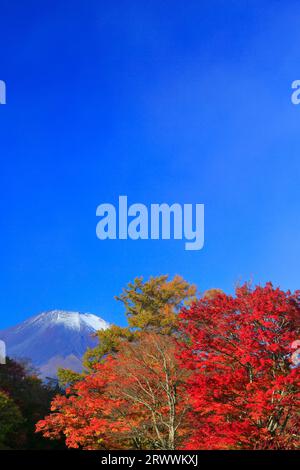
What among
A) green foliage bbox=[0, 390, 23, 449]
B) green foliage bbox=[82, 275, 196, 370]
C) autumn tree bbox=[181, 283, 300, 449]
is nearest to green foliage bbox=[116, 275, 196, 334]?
green foliage bbox=[82, 275, 196, 370]

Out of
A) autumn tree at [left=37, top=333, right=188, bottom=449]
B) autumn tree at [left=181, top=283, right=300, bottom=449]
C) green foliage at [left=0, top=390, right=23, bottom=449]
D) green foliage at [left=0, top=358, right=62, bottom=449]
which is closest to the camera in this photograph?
autumn tree at [left=181, top=283, right=300, bottom=449]

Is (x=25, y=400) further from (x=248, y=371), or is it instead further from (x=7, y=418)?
(x=248, y=371)

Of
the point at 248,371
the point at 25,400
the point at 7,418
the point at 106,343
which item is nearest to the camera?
the point at 248,371

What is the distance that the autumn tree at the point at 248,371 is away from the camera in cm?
1120

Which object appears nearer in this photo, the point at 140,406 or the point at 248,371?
the point at 248,371

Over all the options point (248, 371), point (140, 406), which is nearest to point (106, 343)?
point (140, 406)

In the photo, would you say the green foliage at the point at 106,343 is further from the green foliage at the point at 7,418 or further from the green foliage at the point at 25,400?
the green foliage at the point at 7,418

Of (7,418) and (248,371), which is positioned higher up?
(248,371)

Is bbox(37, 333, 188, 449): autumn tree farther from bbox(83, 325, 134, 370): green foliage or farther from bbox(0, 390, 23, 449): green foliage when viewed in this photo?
bbox(83, 325, 134, 370): green foliage

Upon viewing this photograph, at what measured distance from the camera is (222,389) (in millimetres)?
11742

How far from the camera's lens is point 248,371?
11.9 meters

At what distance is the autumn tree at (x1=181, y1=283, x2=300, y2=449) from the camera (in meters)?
11.2

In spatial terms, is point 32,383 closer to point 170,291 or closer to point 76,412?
point 170,291
